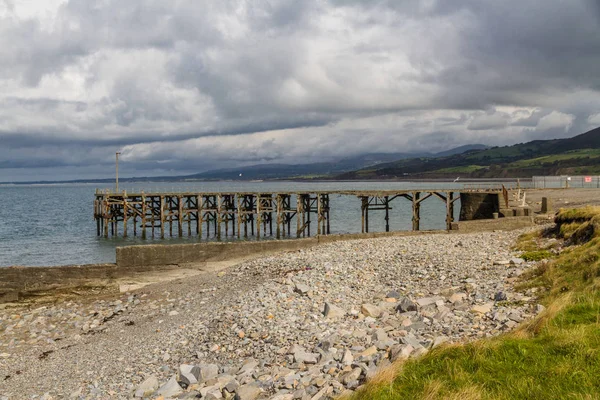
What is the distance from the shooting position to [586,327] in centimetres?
787

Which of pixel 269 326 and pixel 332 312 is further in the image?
pixel 332 312

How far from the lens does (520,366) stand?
23.0 ft

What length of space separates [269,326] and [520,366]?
6365mm

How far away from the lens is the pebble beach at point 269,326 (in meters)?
9.12

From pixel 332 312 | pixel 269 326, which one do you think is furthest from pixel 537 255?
pixel 269 326

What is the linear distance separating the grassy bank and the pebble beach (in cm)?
66

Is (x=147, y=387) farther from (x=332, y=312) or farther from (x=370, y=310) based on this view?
(x=370, y=310)

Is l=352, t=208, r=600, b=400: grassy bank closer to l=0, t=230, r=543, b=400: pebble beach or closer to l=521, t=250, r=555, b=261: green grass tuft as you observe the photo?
l=0, t=230, r=543, b=400: pebble beach

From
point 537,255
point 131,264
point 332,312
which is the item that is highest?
point 537,255

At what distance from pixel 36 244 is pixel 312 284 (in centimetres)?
4054

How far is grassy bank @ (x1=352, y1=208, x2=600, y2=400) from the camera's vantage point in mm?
6406

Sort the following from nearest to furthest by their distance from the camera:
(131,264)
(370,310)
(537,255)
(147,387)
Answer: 1. (147,387)
2. (370,310)
3. (537,255)
4. (131,264)

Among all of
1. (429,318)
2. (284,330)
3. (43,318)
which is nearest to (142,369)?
(284,330)

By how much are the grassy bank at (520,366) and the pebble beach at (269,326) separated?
665 millimetres
